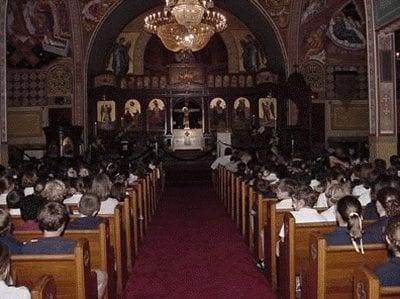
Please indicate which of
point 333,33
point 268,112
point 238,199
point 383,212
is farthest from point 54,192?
point 268,112

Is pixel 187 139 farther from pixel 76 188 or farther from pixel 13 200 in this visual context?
pixel 13 200

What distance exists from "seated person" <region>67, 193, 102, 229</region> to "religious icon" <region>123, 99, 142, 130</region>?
727 inches

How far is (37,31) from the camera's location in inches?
779

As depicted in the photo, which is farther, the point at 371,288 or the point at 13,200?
the point at 13,200

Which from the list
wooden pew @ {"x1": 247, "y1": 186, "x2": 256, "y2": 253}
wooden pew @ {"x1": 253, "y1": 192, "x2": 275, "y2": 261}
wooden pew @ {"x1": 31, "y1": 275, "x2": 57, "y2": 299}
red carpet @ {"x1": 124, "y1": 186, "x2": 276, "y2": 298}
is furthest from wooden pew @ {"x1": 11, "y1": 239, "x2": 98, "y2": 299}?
wooden pew @ {"x1": 247, "y1": 186, "x2": 256, "y2": 253}

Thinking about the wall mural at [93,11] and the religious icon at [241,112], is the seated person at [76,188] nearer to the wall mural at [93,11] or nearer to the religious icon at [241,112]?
the wall mural at [93,11]

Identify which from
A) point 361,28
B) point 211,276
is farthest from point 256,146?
point 211,276

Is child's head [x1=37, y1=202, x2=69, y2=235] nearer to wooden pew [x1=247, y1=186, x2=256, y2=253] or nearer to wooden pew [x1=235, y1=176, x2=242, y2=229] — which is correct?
wooden pew [x1=247, y1=186, x2=256, y2=253]

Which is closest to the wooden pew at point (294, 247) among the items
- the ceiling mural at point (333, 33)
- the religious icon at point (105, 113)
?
the ceiling mural at point (333, 33)

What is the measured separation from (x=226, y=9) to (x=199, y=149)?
19.8 ft

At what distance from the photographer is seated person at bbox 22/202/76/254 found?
3945 millimetres

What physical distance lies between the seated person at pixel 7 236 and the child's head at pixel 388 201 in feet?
9.58

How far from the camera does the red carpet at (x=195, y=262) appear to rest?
6055 millimetres

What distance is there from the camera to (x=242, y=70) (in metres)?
23.9
